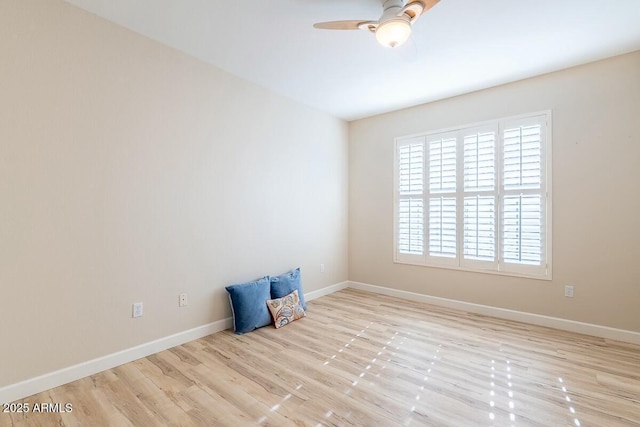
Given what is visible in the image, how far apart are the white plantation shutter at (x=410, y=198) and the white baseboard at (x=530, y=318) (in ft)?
1.99

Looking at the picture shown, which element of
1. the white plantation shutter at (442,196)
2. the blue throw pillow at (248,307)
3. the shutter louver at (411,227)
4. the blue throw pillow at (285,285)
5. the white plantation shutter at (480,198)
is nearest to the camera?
the blue throw pillow at (248,307)

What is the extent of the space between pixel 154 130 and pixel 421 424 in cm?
286

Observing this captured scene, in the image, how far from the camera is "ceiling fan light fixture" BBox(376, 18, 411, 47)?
1869 millimetres

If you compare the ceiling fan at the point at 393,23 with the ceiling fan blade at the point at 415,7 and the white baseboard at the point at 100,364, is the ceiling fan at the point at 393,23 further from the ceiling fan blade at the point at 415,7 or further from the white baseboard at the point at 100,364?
the white baseboard at the point at 100,364

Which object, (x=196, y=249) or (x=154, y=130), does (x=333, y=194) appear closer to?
(x=196, y=249)

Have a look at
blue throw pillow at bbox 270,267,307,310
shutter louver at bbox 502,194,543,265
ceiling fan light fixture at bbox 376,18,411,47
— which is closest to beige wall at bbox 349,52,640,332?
shutter louver at bbox 502,194,543,265

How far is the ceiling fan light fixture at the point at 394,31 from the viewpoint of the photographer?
187cm

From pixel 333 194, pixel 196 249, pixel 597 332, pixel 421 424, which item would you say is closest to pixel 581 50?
pixel 597 332

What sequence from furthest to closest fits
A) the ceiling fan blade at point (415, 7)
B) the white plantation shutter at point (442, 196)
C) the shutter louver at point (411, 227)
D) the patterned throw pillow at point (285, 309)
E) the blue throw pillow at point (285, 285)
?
1. the shutter louver at point (411, 227)
2. the white plantation shutter at point (442, 196)
3. the blue throw pillow at point (285, 285)
4. the patterned throw pillow at point (285, 309)
5. the ceiling fan blade at point (415, 7)

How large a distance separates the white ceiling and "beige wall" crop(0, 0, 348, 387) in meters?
0.32

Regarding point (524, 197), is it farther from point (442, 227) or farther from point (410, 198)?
point (410, 198)

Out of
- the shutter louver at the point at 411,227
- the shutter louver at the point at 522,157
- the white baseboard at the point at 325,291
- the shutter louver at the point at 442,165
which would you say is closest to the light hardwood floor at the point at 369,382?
the white baseboard at the point at 325,291

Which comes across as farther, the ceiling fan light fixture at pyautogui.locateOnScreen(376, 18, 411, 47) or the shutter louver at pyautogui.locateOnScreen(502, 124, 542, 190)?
the shutter louver at pyautogui.locateOnScreen(502, 124, 542, 190)

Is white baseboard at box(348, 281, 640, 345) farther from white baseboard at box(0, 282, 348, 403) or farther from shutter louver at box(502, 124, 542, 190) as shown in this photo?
white baseboard at box(0, 282, 348, 403)
